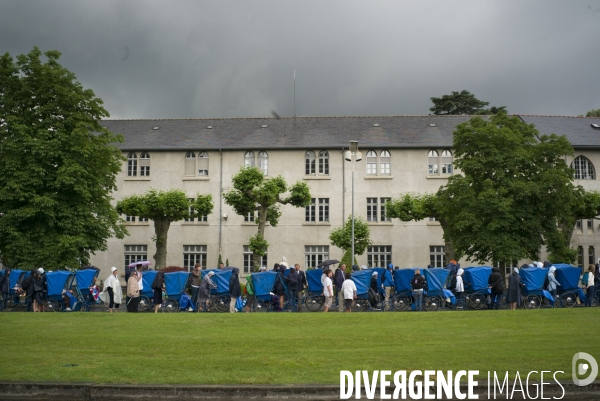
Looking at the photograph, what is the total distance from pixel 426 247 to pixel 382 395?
39509 millimetres

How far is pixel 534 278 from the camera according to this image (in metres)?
26.0

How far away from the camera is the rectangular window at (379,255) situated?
163 feet

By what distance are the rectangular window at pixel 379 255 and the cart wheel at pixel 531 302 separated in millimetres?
23446

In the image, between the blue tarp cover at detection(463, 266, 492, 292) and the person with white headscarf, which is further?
the blue tarp cover at detection(463, 266, 492, 292)

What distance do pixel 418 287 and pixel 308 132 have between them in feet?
95.4

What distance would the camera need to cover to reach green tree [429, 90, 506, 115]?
7444 cm

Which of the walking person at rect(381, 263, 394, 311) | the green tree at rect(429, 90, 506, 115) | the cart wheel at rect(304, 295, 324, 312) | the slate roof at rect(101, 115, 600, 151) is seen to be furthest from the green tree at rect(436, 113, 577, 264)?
the green tree at rect(429, 90, 506, 115)

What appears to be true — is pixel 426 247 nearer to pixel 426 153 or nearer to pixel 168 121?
pixel 426 153

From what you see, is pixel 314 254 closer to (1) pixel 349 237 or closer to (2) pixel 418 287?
(1) pixel 349 237

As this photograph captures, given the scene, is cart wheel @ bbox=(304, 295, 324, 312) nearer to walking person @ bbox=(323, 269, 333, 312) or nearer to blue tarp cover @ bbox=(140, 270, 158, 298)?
walking person @ bbox=(323, 269, 333, 312)

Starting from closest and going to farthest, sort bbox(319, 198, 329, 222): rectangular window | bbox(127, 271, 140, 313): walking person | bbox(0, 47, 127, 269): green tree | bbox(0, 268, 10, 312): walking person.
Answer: bbox(127, 271, 140, 313): walking person < bbox(0, 268, 10, 312): walking person < bbox(0, 47, 127, 269): green tree < bbox(319, 198, 329, 222): rectangular window

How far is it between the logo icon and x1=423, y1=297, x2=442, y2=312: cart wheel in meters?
12.6

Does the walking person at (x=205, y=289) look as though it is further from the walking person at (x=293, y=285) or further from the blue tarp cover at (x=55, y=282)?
the blue tarp cover at (x=55, y=282)

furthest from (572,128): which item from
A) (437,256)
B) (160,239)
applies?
(160,239)
